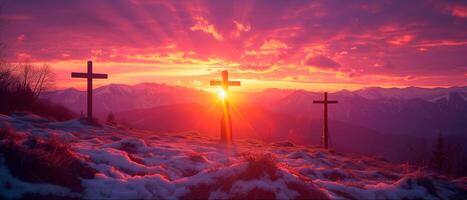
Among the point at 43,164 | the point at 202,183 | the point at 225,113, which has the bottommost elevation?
the point at 202,183

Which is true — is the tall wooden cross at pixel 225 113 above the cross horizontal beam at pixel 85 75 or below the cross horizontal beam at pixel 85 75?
below

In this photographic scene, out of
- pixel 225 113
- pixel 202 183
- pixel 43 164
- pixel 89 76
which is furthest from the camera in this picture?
pixel 89 76

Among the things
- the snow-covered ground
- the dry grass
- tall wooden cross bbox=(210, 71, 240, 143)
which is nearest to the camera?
the dry grass

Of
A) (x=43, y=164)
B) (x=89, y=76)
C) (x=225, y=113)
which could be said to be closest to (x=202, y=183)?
(x=43, y=164)

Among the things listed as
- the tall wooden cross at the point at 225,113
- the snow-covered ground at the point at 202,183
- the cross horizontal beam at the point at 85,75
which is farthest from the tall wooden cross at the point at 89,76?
the snow-covered ground at the point at 202,183

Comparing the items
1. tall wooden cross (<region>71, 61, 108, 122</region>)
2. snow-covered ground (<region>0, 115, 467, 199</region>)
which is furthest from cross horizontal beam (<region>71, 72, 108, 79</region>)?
snow-covered ground (<region>0, 115, 467, 199</region>)

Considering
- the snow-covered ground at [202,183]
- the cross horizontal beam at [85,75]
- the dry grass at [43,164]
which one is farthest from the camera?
the cross horizontal beam at [85,75]

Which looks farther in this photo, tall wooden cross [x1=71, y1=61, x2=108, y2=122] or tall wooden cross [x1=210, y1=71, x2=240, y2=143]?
tall wooden cross [x1=210, y1=71, x2=240, y2=143]

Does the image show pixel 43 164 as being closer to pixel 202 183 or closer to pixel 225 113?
pixel 202 183

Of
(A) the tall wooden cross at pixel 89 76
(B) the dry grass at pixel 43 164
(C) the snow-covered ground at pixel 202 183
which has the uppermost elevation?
(A) the tall wooden cross at pixel 89 76

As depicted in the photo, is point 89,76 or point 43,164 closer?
point 43,164

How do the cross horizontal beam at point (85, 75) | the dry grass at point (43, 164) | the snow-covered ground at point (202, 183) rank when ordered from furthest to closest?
the cross horizontal beam at point (85, 75)
the snow-covered ground at point (202, 183)
the dry grass at point (43, 164)

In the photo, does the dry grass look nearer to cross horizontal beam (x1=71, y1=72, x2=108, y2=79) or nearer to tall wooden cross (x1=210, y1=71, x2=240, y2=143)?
tall wooden cross (x1=210, y1=71, x2=240, y2=143)

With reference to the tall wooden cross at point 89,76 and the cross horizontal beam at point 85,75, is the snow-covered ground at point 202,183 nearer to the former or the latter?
the tall wooden cross at point 89,76
